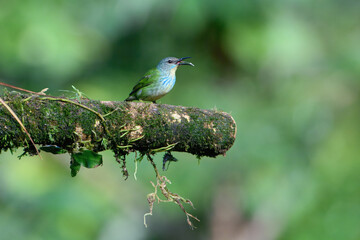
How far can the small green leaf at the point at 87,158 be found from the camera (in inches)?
157

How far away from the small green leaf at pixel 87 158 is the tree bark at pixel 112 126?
1.5 inches

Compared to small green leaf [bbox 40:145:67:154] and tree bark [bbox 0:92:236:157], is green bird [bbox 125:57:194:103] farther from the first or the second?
small green leaf [bbox 40:145:67:154]

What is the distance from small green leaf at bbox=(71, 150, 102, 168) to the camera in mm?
3990

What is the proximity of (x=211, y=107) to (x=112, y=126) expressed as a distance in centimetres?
1176

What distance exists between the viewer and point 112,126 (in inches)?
159

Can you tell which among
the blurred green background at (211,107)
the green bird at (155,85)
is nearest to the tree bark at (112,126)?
the green bird at (155,85)

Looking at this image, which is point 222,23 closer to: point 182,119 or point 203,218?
point 203,218

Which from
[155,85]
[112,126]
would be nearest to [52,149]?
[112,126]

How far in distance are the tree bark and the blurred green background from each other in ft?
31.3

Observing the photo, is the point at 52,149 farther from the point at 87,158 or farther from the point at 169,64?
the point at 169,64

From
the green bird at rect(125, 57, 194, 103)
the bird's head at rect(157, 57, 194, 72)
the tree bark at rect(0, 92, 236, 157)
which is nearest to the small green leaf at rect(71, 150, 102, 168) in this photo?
the tree bark at rect(0, 92, 236, 157)

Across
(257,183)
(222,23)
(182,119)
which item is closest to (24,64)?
(222,23)

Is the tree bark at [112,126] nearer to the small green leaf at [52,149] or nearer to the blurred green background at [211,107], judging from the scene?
the small green leaf at [52,149]

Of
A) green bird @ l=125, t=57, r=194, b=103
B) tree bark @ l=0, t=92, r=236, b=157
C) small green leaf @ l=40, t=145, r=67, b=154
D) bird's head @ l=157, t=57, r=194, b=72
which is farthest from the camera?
bird's head @ l=157, t=57, r=194, b=72
